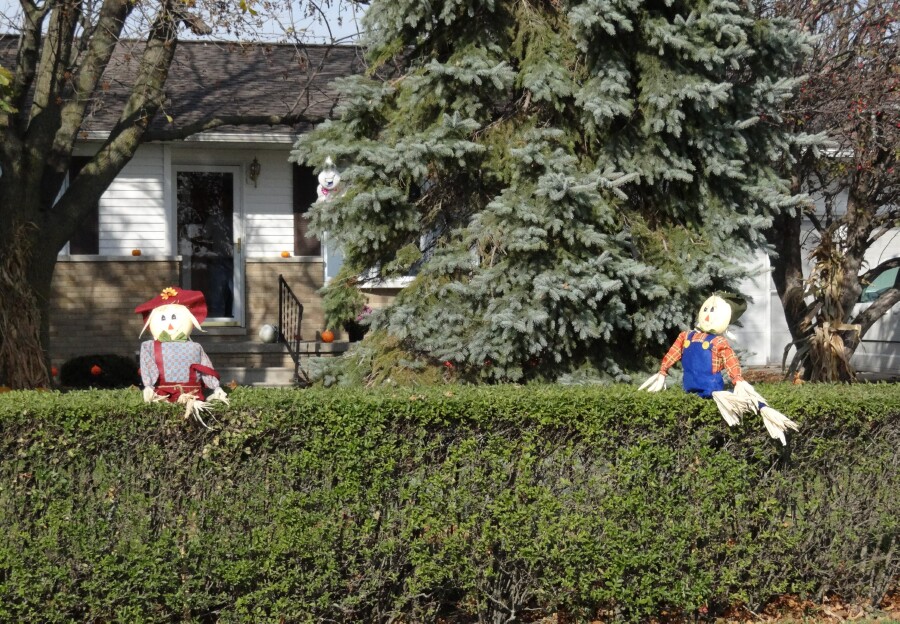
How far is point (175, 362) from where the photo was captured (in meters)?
5.31

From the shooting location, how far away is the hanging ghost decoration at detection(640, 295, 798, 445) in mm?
5469

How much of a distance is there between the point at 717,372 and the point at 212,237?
10.5m

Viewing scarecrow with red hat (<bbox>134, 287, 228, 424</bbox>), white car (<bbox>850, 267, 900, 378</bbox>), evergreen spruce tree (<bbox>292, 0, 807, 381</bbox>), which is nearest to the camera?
scarecrow with red hat (<bbox>134, 287, 228, 424</bbox>)

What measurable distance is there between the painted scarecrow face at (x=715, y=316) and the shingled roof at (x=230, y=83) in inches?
303

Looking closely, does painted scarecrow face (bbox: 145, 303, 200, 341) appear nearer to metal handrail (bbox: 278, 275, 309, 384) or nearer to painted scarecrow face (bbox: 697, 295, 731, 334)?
painted scarecrow face (bbox: 697, 295, 731, 334)

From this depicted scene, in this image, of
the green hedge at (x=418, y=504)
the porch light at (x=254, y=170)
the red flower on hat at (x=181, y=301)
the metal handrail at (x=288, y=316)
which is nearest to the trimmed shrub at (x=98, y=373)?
the metal handrail at (x=288, y=316)

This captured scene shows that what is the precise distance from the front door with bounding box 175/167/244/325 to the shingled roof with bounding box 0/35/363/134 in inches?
41.1

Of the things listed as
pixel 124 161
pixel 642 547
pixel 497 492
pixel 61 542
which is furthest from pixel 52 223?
pixel 642 547

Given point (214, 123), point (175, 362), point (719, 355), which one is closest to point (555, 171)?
point (719, 355)

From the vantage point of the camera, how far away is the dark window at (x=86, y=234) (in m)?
13.7

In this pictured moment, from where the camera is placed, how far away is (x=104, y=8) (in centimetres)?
909

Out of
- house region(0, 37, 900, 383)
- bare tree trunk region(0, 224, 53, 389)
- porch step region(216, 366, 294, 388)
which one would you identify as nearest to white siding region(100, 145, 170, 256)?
house region(0, 37, 900, 383)

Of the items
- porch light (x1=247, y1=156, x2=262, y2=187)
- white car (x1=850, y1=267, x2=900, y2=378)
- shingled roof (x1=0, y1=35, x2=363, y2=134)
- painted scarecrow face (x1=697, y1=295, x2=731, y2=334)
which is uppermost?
shingled roof (x1=0, y1=35, x2=363, y2=134)

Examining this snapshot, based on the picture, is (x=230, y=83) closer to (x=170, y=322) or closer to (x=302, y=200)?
→ (x=302, y=200)
